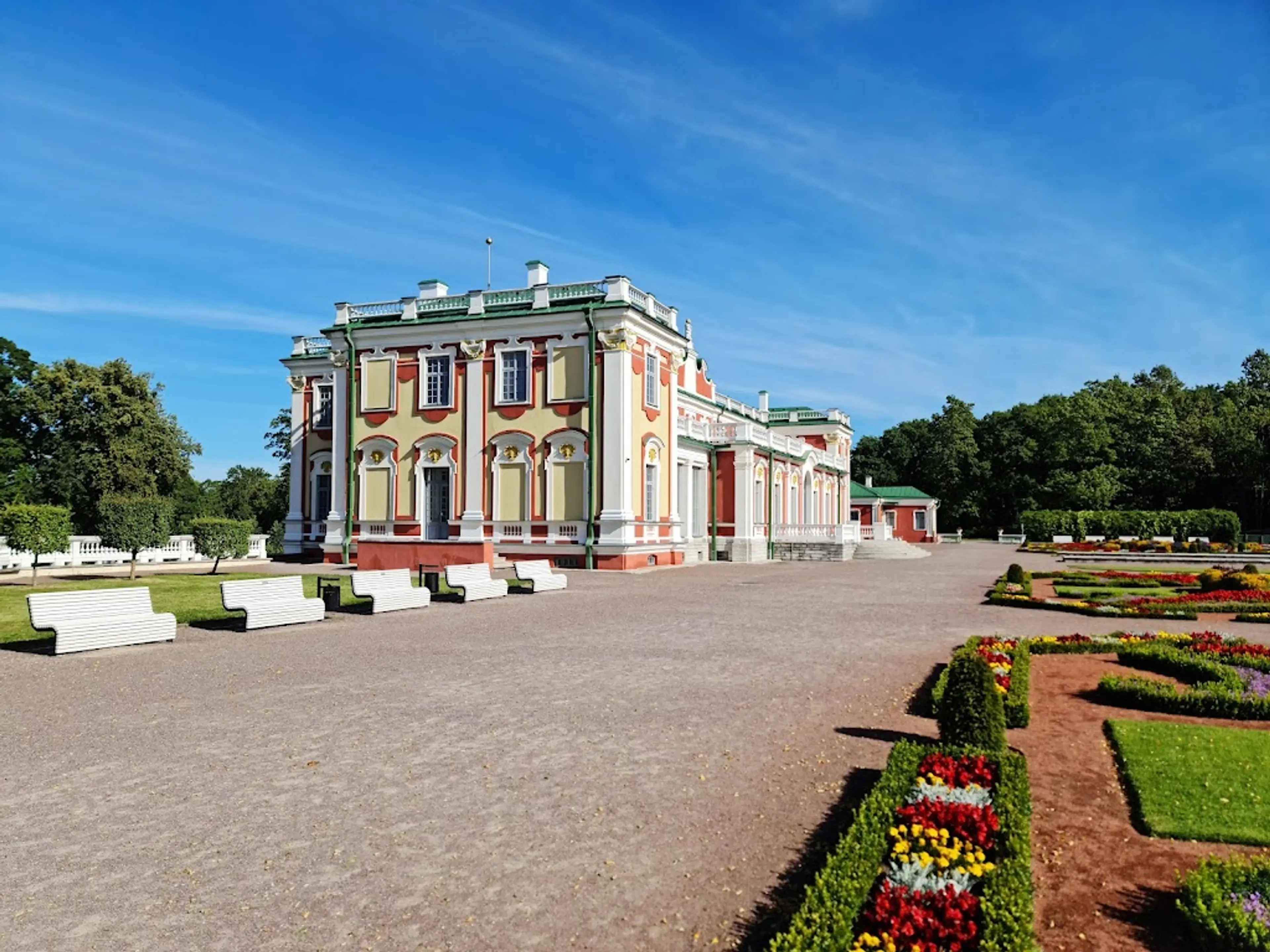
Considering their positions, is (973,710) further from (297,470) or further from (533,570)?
(297,470)

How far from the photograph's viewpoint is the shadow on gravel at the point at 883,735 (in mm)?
7305

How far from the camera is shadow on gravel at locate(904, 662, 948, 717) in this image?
8.30 m

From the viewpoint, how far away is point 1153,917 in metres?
4.34

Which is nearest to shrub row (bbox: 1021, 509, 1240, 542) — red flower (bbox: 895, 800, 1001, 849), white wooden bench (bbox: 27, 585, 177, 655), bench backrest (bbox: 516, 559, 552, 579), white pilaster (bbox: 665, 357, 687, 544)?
white pilaster (bbox: 665, 357, 687, 544)

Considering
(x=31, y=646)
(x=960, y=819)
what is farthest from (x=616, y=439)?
(x=960, y=819)

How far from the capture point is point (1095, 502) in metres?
70.1

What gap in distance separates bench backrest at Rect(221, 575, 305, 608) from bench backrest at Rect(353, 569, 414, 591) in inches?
55.5

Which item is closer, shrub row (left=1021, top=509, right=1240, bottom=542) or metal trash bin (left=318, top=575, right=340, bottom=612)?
metal trash bin (left=318, top=575, right=340, bottom=612)

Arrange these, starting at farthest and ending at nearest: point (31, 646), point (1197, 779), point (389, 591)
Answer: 1. point (389, 591)
2. point (31, 646)
3. point (1197, 779)

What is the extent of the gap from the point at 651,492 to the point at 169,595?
1706 centimetres

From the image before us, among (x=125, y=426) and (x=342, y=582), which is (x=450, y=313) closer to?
(x=342, y=582)

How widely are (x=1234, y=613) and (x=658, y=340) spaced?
68.1 feet

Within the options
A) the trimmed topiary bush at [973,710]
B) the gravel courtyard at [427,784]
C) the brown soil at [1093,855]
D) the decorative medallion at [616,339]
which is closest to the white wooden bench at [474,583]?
the gravel courtyard at [427,784]

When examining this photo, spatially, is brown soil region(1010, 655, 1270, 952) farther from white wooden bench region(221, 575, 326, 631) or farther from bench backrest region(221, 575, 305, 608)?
bench backrest region(221, 575, 305, 608)
